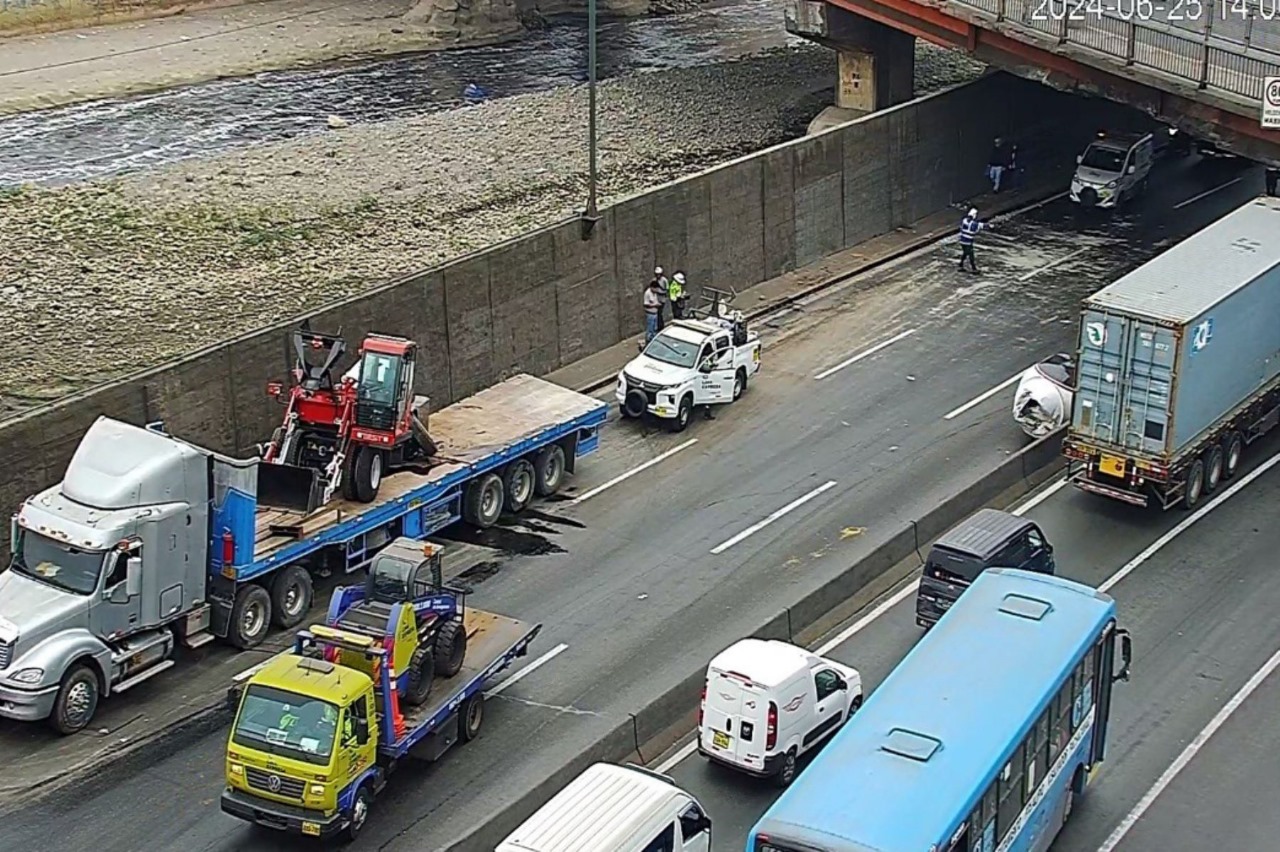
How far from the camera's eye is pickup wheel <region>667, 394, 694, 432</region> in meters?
37.4

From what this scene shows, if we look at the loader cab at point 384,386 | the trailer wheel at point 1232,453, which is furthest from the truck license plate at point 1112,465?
the loader cab at point 384,386

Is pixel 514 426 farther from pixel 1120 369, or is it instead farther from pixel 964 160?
pixel 964 160

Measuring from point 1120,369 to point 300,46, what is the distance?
4064 cm

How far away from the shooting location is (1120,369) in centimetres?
3275

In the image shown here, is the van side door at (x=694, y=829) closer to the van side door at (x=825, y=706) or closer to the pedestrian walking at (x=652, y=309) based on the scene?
the van side door at (x=825, y=706)

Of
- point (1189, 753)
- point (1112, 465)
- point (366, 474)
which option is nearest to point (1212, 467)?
point (1112, 465)

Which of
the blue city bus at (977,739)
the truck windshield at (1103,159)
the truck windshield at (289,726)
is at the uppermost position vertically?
the blue city bus at (977,739)

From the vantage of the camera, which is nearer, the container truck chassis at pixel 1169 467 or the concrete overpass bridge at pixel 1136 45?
the container truck chassis at pixel 1169 467

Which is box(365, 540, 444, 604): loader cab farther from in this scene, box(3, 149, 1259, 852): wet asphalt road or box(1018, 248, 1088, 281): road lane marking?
box(1018, 248, 1088, 281): road lane marking

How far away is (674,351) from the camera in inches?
1496

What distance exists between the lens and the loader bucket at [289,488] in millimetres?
29484

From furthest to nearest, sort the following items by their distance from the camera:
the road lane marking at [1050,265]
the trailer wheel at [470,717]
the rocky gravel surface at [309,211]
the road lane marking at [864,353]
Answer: the road lane marking at [1050,265]
the road lane marking at [864,353]
the rocky gravel surface at [309,211]
the trailer wheel at [470,717]

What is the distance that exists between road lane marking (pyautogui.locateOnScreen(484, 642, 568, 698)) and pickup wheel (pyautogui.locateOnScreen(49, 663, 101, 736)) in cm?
556

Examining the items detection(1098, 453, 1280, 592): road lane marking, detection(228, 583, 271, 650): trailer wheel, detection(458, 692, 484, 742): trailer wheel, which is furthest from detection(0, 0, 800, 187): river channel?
detection(1098, 453, 1280, 592): road lane marking
